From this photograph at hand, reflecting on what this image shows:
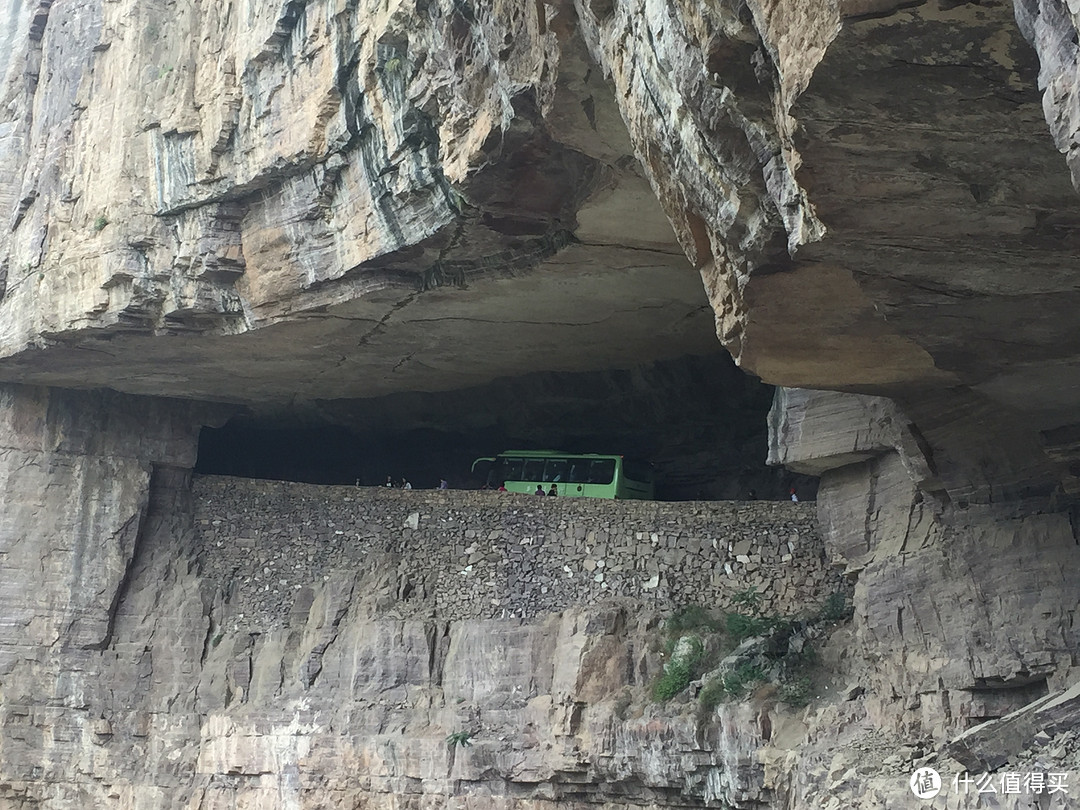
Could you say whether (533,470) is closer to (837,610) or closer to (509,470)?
(509,470)

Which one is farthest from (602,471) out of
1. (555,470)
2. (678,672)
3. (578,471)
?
(678,672)

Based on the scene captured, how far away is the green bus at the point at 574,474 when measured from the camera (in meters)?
17.3

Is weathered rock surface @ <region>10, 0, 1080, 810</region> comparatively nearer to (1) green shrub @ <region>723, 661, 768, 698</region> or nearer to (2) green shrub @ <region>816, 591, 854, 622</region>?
(1) green shrub @ <region>723, 661, 768, 698</region>

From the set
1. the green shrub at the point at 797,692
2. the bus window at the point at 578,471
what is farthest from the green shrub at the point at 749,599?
the bus window at the point at 578,471

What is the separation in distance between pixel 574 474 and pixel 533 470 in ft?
3.00

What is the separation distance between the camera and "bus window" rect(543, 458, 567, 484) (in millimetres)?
17766

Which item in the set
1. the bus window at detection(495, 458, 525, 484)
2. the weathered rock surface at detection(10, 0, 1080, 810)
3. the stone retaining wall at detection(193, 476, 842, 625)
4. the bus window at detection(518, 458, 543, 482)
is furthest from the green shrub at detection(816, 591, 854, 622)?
the bus window at detection(495, 458, 525, 484)

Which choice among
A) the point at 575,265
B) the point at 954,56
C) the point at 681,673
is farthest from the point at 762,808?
the point at 954,56

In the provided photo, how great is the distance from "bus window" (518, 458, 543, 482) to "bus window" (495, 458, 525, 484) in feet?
0.40

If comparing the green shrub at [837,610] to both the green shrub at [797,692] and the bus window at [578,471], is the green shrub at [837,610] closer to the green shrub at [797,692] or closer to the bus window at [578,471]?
the green shrub at [797,692]

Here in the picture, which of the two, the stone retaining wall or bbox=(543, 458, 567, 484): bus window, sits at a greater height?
bbox=(543, 458, 567, 484): bus window

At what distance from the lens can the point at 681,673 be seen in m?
12.7

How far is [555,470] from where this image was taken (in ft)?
58.9
